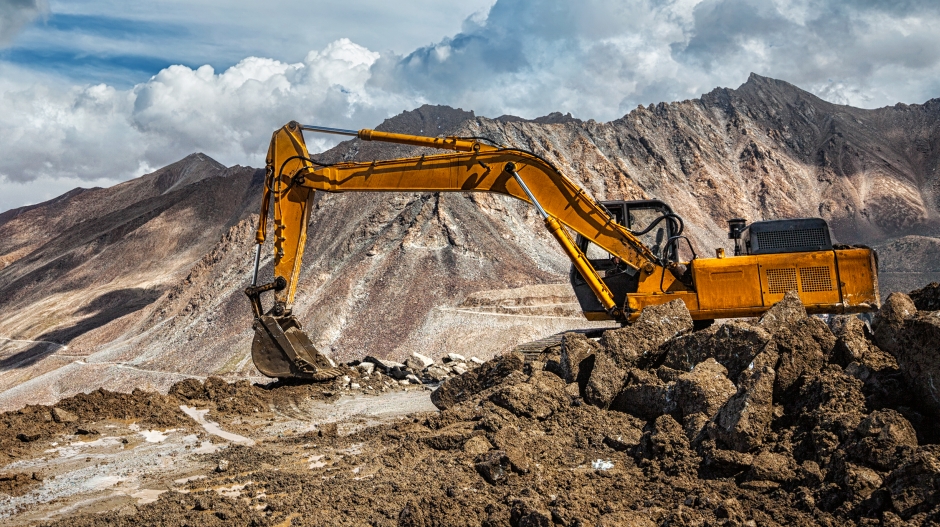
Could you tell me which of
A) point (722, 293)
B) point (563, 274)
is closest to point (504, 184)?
point (722, 293)

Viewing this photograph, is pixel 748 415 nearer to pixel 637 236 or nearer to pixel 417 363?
pixel 637 236

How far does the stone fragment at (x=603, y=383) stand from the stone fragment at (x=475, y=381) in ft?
7.63

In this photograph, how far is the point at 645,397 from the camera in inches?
346

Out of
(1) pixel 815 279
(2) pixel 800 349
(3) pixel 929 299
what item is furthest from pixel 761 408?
(1) pixel 815 279

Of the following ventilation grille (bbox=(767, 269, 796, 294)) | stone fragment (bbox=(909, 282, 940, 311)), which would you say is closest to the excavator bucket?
ventilation grille (bbox=(767, 269, 796, 294))

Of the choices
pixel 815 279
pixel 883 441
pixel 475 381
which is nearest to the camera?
pixel 883 441

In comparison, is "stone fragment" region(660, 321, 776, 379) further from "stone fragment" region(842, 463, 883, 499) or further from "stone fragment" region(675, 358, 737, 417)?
"stone fragment" region(842, 463, 883, 499)

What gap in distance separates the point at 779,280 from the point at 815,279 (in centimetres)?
48

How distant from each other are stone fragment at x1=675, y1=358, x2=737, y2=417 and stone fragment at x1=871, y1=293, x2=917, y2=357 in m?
1.51

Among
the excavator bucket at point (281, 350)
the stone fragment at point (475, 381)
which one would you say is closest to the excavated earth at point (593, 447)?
the stone fragment at point (475, 381)

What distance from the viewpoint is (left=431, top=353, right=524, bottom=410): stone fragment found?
38.7ft

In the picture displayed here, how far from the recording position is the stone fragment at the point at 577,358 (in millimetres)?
10094

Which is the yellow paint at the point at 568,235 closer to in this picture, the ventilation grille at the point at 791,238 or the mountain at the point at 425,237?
the ventilation grille at the point at 791,238

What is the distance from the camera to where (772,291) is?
1123cm
